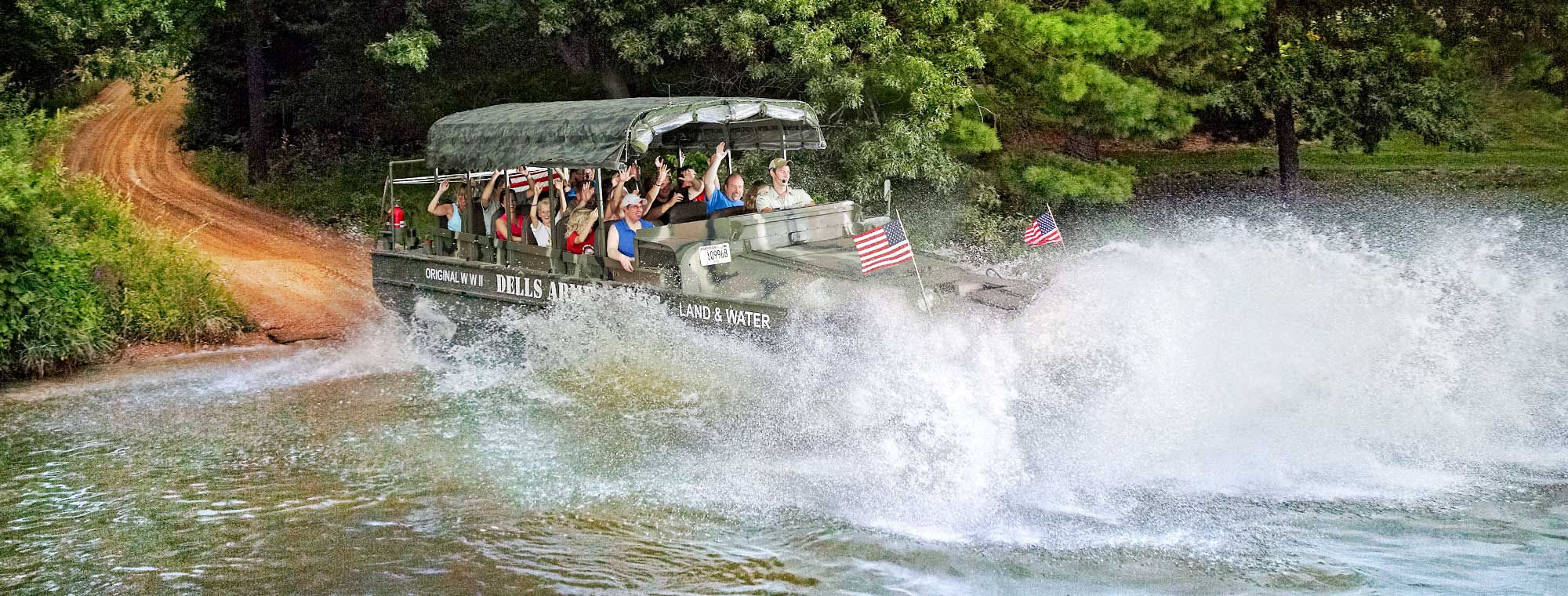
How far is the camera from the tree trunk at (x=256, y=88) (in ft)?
82.5

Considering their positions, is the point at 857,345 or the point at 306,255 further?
the point at 306,255

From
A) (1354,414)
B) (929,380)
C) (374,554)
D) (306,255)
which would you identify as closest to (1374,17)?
(1354,414)

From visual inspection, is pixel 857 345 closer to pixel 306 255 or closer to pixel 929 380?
pixel 929 380

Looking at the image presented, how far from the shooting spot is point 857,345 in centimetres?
1063

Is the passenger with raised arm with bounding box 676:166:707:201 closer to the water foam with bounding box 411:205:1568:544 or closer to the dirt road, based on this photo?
the water foam with bounding box 411:205:1568:544

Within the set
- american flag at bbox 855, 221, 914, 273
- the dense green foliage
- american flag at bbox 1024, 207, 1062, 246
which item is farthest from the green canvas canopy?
the dense green foliage

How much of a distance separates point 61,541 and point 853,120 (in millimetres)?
12801

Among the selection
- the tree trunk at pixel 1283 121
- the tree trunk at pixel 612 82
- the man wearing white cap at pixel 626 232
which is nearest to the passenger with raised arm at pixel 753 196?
the man wearing white cap at pixel 626 232

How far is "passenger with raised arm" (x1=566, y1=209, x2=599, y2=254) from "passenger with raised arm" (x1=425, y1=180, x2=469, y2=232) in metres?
1.85

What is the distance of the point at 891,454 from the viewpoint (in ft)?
30.6

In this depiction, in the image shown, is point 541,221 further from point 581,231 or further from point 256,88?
point 256,88

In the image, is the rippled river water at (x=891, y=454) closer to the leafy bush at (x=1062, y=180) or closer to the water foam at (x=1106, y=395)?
the water foam at (x=1106, y=395)

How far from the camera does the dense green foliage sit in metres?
13.5

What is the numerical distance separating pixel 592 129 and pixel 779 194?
189 centimetres
